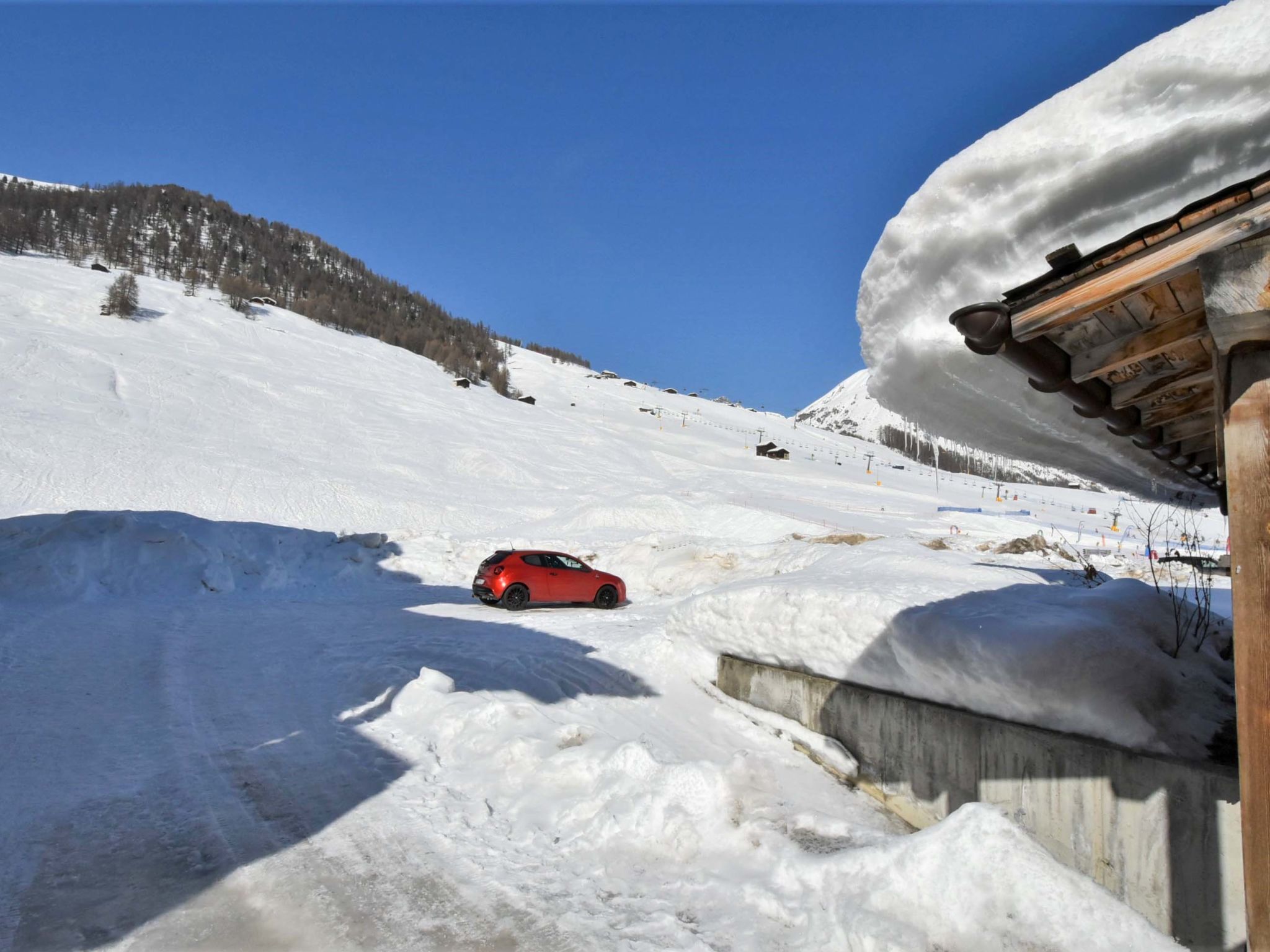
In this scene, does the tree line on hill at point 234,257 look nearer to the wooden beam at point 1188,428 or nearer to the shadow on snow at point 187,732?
the shadow on snow at point 187,732

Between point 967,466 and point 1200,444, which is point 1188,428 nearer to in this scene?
point 1200,444

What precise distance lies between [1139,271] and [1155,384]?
1780mm

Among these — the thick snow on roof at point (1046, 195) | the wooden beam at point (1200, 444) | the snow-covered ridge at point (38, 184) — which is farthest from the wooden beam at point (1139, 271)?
the snow-covered ridge at point (38, 184)

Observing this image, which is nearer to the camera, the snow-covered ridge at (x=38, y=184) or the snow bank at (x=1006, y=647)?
the snow bank at (x=1006, y=647)

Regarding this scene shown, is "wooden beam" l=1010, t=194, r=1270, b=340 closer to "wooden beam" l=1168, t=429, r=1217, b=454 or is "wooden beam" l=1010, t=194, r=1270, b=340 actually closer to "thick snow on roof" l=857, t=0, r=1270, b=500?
"thick snow on roof" l=857, t=0, r=1270, b=500

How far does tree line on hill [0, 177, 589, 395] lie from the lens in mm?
85125

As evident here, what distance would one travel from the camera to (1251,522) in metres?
2.79

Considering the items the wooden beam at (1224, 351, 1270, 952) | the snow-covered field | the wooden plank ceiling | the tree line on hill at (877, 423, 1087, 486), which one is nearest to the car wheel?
the snow-covered field

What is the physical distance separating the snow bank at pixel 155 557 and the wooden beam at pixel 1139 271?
16.1 metres

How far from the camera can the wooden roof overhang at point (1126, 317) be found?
265 centimetres

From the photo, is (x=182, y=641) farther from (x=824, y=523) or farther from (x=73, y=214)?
(x=73, y=214)

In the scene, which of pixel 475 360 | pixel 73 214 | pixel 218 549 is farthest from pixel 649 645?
pixel 73 214

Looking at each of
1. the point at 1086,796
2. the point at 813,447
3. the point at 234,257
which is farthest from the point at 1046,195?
the point at 234,257

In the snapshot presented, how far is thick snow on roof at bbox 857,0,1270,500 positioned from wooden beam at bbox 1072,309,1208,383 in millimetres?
559
